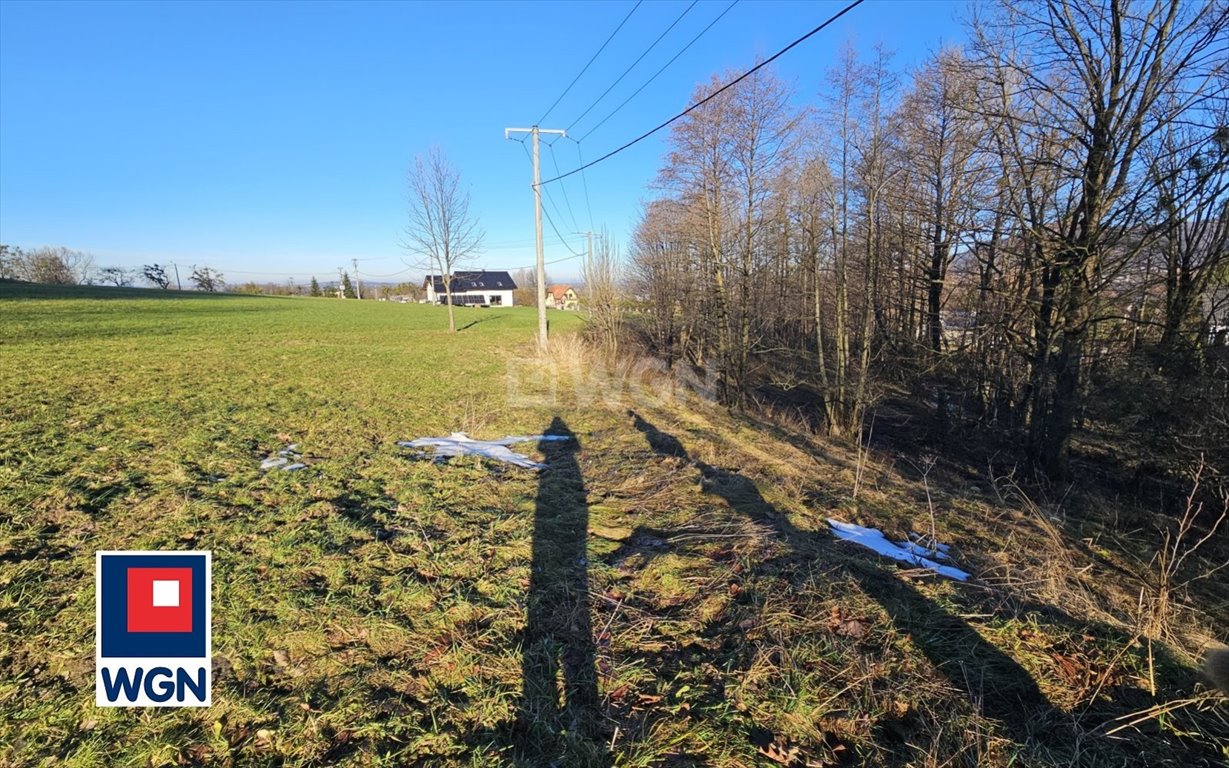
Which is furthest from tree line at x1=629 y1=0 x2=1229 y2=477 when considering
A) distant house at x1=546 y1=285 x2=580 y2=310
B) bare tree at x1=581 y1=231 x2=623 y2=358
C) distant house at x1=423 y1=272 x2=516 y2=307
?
distant house at x1=423 y1=272 x2=516 y2=307

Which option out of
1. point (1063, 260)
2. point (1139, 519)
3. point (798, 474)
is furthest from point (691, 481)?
point (1063, 260)

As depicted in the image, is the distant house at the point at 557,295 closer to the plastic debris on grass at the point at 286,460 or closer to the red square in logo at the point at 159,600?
the plastic debris on grass at the point at 286,460

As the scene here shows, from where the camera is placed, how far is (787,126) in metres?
12.2

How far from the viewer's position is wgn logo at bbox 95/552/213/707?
2.21 m

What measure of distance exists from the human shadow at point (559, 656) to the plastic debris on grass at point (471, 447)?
5.60ft

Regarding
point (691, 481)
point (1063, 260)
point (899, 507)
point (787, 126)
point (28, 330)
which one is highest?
point (787, 126)

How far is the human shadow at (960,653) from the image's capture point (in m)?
2.23

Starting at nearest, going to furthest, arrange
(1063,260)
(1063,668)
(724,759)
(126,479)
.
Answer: (724,759), (1063,668), (126,479), (1063,260)

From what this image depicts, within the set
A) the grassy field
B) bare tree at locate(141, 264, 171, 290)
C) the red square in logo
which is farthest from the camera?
bare tree at locate(141, 264, 171, 290)

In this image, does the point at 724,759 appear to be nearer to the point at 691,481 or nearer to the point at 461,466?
the point at 691,481

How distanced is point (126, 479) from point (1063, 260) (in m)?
13.3

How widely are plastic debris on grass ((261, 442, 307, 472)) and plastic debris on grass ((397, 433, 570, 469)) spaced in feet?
3.86

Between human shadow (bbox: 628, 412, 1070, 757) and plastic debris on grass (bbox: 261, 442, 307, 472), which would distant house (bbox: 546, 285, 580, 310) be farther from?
human shadow (bbox: 628, 412, 1070, 757)

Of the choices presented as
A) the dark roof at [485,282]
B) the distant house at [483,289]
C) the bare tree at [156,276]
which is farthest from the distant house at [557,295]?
the bare tree at [156,276]
